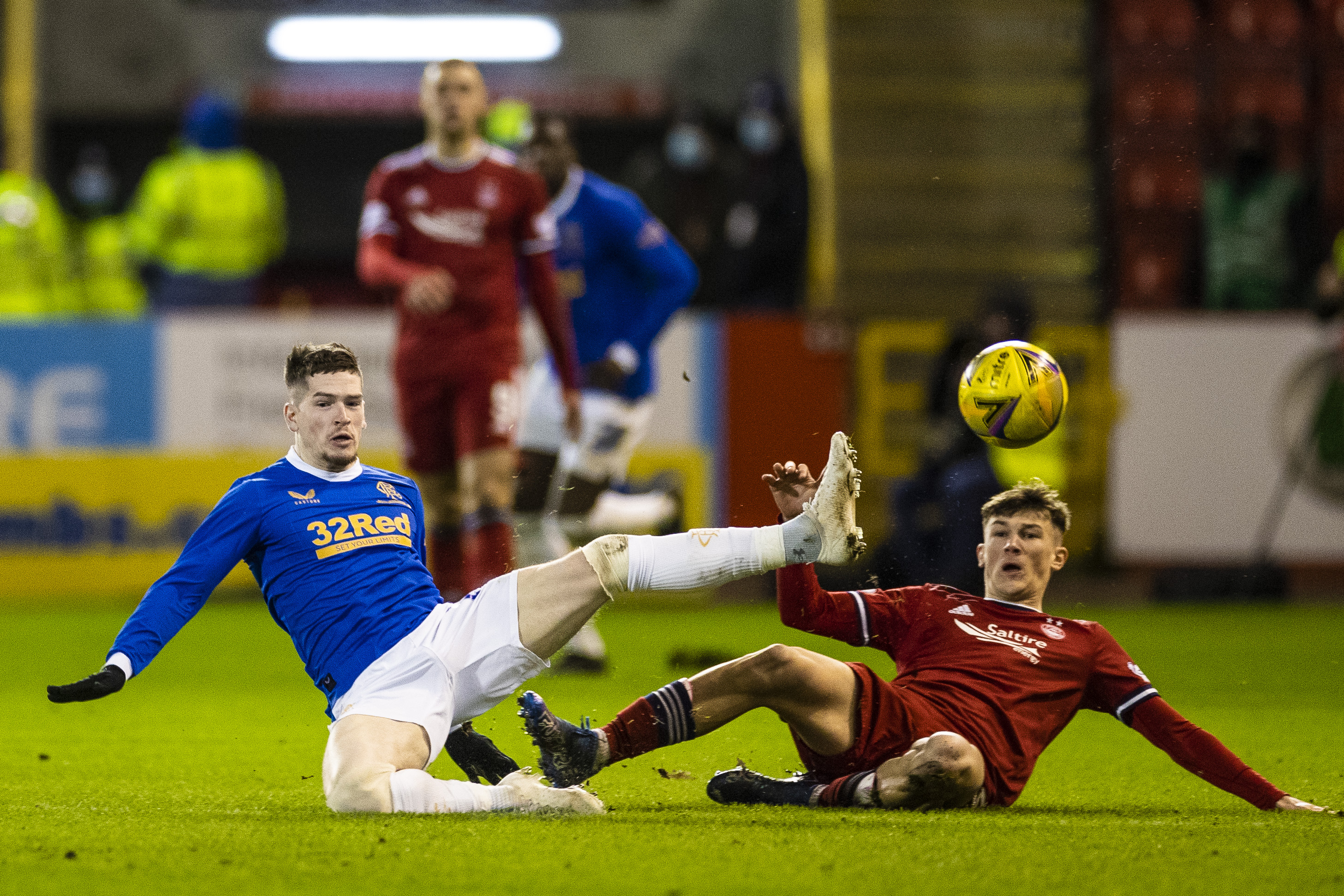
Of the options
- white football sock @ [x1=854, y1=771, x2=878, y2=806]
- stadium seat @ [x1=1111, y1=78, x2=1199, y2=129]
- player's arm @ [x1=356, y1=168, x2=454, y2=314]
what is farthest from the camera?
stadium seat @ [x1=1111, y1=78, x2=1199, y2=129]

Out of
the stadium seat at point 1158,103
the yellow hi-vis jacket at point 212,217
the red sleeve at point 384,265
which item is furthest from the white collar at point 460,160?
the stadium seat at point 1158,103

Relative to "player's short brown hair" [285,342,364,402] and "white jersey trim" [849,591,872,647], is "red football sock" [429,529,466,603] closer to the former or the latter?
"player's short brown hair" [285,342,364,402]

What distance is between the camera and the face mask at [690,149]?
13828mm

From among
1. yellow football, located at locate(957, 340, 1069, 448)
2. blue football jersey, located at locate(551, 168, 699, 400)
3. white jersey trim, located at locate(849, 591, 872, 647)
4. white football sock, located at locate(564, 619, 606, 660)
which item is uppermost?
blue football jersey, located at locate(551, 168, 699, 400)

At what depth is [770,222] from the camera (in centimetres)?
1259

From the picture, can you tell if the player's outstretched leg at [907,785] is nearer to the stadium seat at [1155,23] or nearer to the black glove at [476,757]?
the black glove at [476,757]

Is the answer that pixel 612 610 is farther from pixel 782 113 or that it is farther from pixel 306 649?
pixel 306 649

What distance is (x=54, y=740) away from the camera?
568 centimetres

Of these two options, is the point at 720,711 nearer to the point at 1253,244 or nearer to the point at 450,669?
the point at 450,669

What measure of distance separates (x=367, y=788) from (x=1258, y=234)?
10.0 metres

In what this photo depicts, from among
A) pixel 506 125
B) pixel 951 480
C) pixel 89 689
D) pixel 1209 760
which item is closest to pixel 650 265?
pixel 951 480

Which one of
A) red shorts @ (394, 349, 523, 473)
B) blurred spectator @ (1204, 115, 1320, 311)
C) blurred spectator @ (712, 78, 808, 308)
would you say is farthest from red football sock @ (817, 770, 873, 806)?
blurred spectator @ (1204, 115, 1320, 311)

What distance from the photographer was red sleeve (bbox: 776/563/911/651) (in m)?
4.25

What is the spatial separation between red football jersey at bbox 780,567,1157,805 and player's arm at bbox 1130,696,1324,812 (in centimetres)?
10
